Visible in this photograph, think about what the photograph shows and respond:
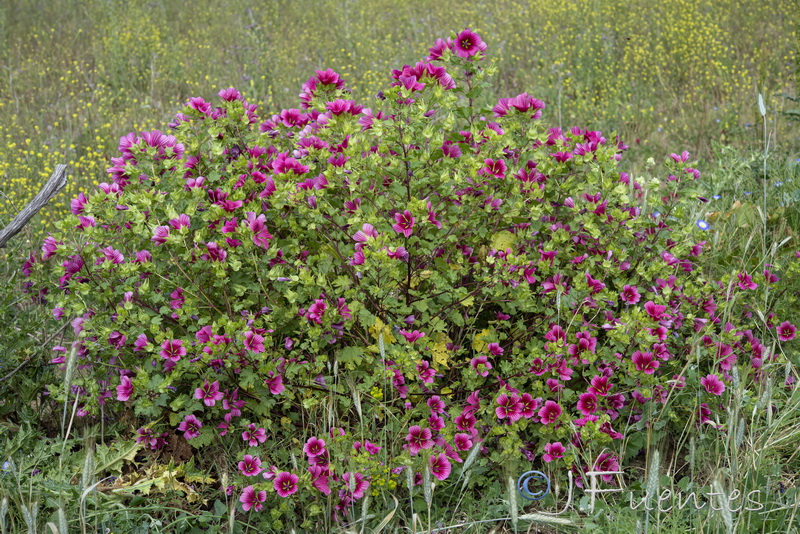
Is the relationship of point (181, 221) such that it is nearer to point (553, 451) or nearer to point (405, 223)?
point (405, 223)

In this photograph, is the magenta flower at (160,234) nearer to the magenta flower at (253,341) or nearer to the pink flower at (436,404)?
the magenta flower at (253,341)

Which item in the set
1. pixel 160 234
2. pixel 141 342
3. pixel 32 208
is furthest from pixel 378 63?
pixel 141 342

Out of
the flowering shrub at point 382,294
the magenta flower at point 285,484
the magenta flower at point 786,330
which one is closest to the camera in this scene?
the magenta flower at point 285,484

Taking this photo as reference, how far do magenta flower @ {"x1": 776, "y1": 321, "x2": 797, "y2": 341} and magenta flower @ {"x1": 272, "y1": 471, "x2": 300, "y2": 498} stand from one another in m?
1.75

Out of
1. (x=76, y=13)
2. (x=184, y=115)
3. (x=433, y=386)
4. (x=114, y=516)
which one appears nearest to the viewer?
(x=114, y=516)

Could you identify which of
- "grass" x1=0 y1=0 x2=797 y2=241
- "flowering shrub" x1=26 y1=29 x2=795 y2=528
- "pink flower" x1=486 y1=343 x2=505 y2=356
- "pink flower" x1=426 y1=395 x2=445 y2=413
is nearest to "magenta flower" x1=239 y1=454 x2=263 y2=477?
"flowering shrub" x1=26 y1=29 x2=795 y2=528

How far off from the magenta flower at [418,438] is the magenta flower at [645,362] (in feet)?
2.14

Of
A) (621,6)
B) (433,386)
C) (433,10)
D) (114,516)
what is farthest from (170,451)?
(433,10)

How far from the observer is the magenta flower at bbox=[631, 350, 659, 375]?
2105 millimetres

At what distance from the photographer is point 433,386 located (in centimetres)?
225

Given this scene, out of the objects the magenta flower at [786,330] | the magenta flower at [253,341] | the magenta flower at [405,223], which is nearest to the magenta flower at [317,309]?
the magenta flower at [253,341]

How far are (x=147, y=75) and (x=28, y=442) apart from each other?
466 cm

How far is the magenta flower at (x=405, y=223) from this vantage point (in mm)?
2054

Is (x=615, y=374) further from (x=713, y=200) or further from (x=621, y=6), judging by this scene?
(x=621, y=6)
